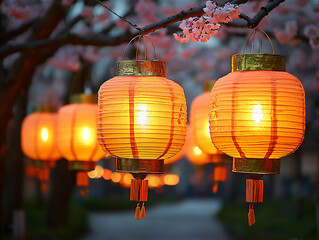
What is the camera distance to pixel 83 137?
6.71 metres

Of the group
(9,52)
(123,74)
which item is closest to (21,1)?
(9,52)

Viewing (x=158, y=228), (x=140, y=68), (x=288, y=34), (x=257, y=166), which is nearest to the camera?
(x=257, y=166)

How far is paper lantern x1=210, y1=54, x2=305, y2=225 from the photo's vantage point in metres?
4.07

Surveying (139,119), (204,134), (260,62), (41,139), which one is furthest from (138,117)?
(41,139)

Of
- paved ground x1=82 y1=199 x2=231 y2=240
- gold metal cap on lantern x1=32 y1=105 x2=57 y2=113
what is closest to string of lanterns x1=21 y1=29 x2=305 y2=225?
gold metal cap on lantern x1=32 y1=105 x2=57 y2=113

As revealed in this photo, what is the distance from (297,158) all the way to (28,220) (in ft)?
29.7

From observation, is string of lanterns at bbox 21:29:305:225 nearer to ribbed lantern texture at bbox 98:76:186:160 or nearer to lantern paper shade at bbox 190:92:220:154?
ribbed lantern texture at bbox 98:76:186:160

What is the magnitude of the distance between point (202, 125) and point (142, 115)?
8.00 ft

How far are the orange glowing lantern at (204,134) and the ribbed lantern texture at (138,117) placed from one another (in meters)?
2.16

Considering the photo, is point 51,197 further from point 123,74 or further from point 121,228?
point 123,74

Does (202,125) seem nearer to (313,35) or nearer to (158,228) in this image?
(313,35)

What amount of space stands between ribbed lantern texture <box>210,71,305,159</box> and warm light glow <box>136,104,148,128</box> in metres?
0.57

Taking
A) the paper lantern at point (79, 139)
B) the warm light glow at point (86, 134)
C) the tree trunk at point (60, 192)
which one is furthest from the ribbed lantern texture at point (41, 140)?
the tree trunk at point (60, 192)

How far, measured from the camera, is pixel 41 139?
→ 8391 millimetres
